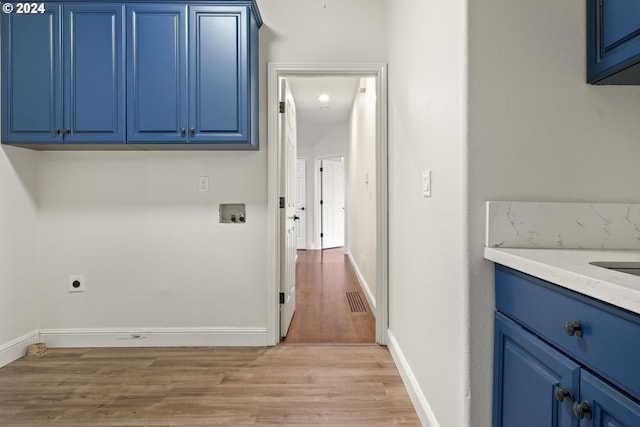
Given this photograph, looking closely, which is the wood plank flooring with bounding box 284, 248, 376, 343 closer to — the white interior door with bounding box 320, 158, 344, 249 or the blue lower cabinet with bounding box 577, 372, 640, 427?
the blue lower cabinet with bounding box 577, 372, 640, 427

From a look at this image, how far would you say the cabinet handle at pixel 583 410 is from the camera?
0.74 m

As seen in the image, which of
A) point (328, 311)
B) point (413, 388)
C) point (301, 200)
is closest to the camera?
point (413, 388)

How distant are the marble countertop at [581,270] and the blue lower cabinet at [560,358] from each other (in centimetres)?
4

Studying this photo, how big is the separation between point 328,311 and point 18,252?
97.1 inches

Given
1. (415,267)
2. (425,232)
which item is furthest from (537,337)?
(415,267)

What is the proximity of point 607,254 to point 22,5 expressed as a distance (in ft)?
10.9

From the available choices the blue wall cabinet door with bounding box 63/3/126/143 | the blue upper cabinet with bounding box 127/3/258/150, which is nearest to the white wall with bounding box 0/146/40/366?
the blue wall cabinet door with bounding box 63/3/126/143

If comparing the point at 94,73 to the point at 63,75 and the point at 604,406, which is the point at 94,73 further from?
the point at 604,406

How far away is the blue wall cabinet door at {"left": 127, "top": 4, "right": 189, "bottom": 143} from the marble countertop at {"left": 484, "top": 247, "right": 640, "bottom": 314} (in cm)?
199

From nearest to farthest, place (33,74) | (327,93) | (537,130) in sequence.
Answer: (537,130), (33,74), (327,93)

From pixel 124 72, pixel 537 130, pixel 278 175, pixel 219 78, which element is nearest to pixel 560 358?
pixel 537 130

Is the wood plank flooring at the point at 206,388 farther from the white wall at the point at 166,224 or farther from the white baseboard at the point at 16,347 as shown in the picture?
the white wall at the point at 166,224

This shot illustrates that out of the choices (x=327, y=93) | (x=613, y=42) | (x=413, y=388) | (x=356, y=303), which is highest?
(x=327, y=93)

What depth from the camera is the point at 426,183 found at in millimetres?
1513
